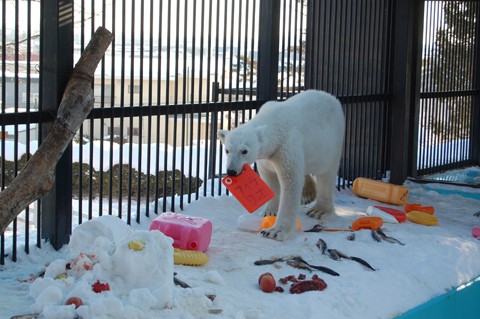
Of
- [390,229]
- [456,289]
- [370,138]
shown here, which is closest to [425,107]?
[370,138]

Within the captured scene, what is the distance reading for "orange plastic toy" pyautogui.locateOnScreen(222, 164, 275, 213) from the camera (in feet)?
16.9

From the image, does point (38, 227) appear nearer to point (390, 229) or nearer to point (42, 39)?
point (42, 39)

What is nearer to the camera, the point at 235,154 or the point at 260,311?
the point at 260,311

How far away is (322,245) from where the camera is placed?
524cm

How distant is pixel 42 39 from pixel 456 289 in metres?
3.27

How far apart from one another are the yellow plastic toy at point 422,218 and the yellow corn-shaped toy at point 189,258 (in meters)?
2.43

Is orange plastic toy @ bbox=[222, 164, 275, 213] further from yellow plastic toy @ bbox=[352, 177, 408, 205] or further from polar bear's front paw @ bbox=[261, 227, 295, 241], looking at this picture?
yellow plastic toy @ bbox=[352, 177, 408, 205]

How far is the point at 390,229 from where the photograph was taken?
234 inches

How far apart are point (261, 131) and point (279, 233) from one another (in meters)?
0.78

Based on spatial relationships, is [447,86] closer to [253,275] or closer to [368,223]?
[368,223]

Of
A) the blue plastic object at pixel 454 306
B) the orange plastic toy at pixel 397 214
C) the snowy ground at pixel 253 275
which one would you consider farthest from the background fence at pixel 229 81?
the blue plastic object at pixel 454 306

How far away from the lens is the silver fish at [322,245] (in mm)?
5183

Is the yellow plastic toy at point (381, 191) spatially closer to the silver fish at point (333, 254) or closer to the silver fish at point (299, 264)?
the silver fish at point (333, 254)

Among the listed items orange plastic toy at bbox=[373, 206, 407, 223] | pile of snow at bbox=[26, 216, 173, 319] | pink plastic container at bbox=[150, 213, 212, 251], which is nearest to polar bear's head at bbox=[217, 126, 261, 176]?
pink plastic container at bbox=[150, 213, 212, 251]
